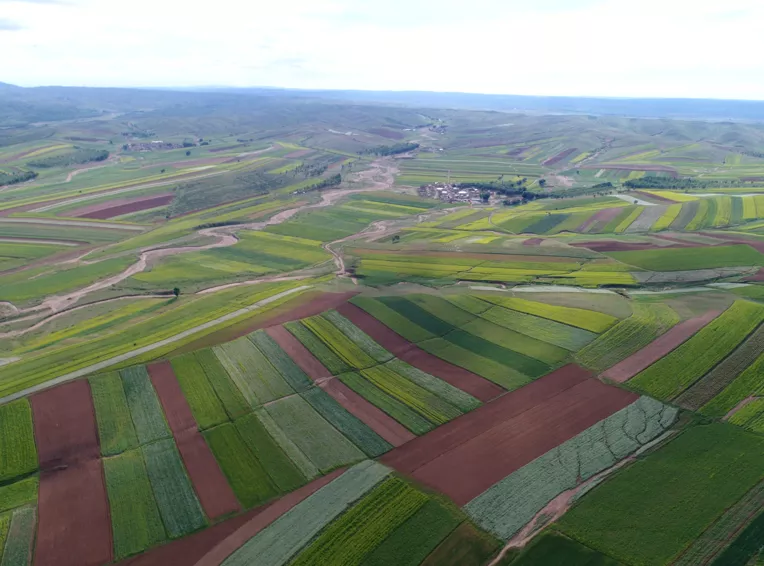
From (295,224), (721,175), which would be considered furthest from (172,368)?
(721,175)

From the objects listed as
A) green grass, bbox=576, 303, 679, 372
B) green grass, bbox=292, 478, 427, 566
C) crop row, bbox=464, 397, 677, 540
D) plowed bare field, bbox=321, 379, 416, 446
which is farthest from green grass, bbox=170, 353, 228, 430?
green grass, bbox=576, 303, 679, 372

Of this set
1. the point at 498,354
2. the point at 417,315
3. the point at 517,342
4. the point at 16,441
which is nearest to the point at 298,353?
the point at 417,315

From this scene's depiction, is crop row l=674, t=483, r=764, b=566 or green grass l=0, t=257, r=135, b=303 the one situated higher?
crop row l=674, t=483, r=764, b=566

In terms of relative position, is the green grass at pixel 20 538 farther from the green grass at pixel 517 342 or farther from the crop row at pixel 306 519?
the green grass at pixel 517 342

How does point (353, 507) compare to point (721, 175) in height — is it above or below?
below

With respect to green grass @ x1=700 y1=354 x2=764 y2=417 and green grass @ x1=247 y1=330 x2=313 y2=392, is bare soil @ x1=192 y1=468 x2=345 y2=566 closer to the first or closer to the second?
green grass @ x1=247 y1=330 x2=313 y2=392

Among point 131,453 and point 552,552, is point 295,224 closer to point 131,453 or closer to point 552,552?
point 131,453
